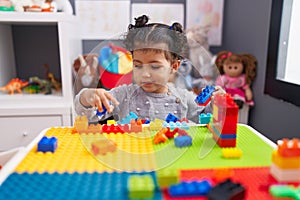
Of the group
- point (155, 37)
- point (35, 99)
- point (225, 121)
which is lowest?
point (35, 99)

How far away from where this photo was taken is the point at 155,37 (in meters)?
0.72

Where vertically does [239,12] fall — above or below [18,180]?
above

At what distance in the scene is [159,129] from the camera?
690 millimetres

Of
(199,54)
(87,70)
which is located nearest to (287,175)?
(87,70)

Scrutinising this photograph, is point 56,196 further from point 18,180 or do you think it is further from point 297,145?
point 297,145

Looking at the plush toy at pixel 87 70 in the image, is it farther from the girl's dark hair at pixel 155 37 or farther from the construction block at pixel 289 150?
the construction block at pixel 289 150

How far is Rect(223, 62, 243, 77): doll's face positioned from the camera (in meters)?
1.37

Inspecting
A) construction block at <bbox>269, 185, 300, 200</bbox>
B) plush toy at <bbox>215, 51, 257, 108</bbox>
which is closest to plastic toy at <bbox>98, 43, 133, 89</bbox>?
plush toy at <bbox>215, 51, 257, 108</bbox>

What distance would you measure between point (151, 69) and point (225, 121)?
0.27m

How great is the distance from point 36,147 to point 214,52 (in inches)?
53.1

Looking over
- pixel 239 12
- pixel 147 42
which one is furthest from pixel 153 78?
pixel 239 12

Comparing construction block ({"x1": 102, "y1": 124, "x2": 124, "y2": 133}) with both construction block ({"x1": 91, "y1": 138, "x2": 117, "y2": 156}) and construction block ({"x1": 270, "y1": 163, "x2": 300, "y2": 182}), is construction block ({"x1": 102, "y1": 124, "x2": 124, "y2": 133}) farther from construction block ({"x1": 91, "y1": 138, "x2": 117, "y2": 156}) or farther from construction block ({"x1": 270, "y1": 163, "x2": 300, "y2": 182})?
construction block ({"x1": 270, "y1": 163, "x2": 300, "y2": 182})

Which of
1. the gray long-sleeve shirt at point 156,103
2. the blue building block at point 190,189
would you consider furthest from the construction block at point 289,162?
the gray long-sleeve shirt at point 156,103

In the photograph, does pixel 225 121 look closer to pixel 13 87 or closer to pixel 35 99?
pixel 35 99
